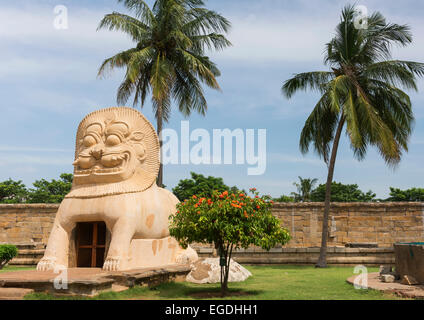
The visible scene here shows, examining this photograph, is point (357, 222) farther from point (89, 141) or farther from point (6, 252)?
point (6, 252)

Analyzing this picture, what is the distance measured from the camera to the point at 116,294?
25.7ft

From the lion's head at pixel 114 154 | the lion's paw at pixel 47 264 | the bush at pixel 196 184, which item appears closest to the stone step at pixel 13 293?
the lion's paw at pixel 47 264

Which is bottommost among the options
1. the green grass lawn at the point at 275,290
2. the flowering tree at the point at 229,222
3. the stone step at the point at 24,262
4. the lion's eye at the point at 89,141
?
the stone step at the point at 24,262

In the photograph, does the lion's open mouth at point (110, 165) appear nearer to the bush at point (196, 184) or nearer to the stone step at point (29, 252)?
the stone step at point (29, 252)

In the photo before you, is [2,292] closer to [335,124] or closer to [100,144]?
[100,144]

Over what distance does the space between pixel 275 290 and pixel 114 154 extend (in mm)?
4742

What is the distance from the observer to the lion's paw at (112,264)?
29.2 ft

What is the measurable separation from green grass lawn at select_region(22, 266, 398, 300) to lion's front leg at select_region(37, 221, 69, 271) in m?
1.93

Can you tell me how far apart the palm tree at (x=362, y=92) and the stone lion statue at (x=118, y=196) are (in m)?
6.73

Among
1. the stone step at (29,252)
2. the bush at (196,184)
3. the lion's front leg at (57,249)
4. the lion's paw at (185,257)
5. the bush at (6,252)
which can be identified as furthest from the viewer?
the bush at (196,184)

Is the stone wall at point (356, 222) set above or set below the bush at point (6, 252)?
above
